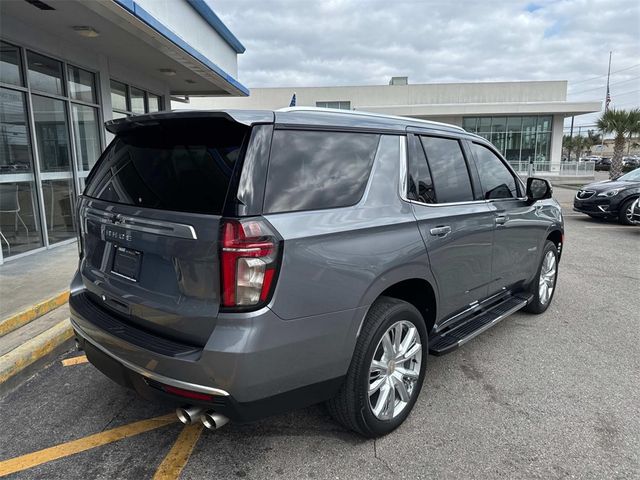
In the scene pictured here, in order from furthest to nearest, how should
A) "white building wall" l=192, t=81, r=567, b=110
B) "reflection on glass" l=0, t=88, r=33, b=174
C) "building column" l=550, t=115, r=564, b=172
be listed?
"white building wall" l=192, t=81, r=567, b=110, "building column" l=550, t=115, r=564, b=172, "reflection on glass" l=0, t=88, r=33, b=174

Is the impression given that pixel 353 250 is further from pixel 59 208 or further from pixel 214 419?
pixel 59 208

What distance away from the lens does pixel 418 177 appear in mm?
3102

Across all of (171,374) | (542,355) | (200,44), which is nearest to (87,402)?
(171,374)

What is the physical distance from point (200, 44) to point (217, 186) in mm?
8817

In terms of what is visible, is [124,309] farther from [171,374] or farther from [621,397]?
[621,397]

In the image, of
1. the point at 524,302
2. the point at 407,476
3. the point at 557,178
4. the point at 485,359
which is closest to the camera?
the point at 407,476

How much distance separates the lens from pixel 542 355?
4.00 meters

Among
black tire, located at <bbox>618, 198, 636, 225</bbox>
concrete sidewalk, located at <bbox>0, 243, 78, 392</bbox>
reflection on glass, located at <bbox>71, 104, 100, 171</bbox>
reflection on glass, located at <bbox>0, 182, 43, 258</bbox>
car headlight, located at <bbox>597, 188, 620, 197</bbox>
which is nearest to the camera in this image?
concrete sidewalk, located at <bbox>0, 243, 78, 392</bbox>

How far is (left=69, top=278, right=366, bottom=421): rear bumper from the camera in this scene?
2.10 meters

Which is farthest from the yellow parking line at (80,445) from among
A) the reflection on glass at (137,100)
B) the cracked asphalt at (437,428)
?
the reflection on glass at (137,100)

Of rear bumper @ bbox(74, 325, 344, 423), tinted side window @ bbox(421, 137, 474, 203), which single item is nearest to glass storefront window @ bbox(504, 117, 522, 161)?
tinted side window @ bbox(421, 137, 474, 203)

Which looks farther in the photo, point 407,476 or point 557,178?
point 557,178

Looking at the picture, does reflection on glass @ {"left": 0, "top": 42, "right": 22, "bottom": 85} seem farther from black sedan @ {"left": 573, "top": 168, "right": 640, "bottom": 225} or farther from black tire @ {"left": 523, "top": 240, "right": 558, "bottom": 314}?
black sedan @ {"left": 573, "top": 168, "right": 640, "bottom": 225}

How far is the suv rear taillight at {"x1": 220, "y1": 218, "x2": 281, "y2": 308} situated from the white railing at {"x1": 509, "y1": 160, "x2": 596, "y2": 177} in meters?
32.1
